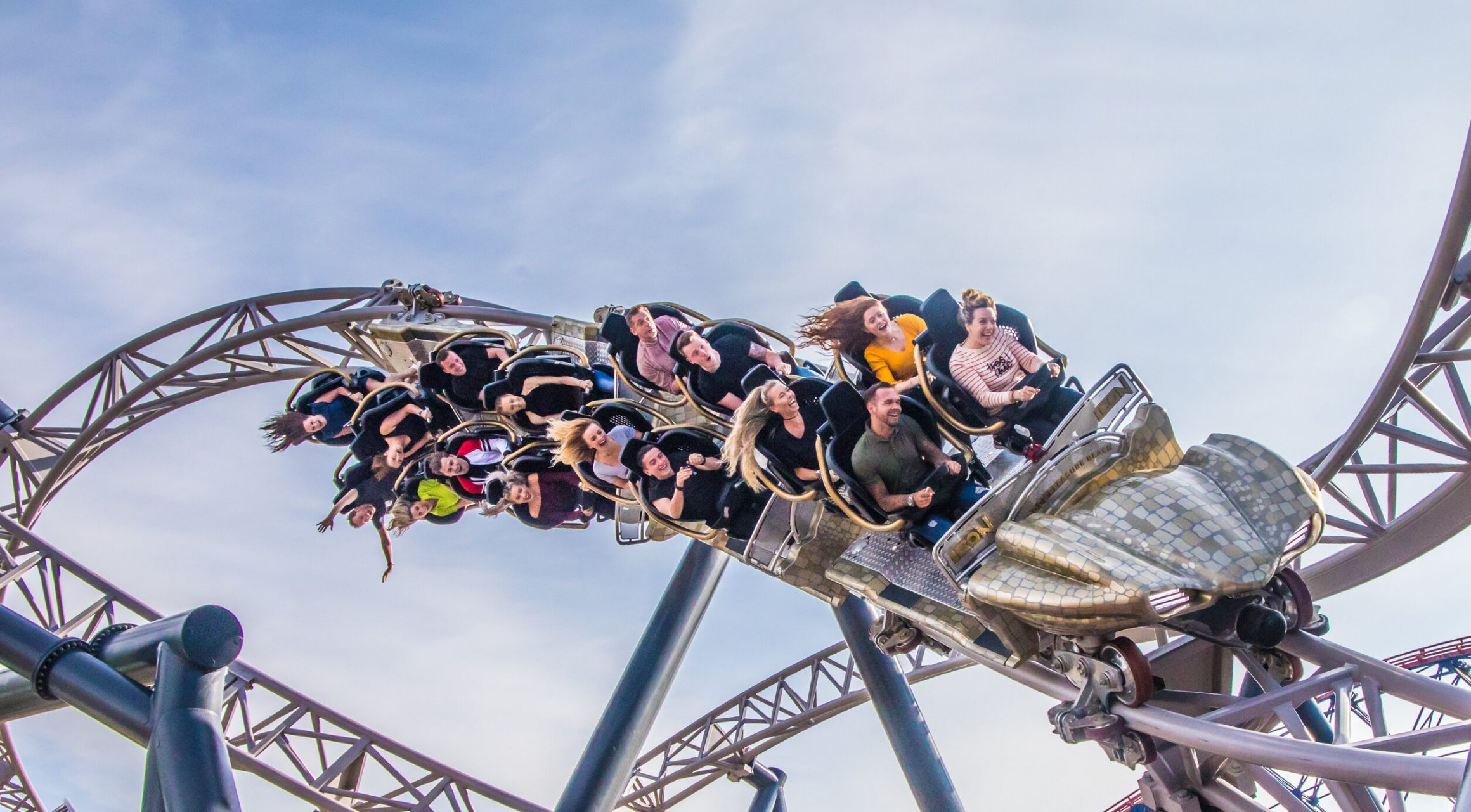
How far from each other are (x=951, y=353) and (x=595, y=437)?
2155 millimetres

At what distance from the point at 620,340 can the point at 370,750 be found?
3878mm

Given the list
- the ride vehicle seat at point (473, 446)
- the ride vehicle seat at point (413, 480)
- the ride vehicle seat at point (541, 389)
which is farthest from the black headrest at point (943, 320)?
the ride vehicle seat at point (413, 480)

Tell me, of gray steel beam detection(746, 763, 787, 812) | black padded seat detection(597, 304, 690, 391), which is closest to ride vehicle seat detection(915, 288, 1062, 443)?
black padded seat detection(597, 304, 690, 391)

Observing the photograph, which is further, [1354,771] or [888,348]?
[888,348]

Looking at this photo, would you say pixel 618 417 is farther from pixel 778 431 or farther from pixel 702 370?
pixel 778 431

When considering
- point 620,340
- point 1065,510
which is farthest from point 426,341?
point 1065,510

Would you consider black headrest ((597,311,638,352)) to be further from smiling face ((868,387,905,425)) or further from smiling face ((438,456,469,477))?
smiling face ((868,387,905,425))

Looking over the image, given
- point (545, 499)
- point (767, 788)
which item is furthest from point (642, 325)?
point (767, 788)

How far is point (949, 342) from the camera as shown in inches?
213

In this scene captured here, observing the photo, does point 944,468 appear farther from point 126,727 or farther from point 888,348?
Result: point 126,727

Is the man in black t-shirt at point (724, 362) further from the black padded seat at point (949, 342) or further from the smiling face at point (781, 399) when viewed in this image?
the black padded seat at point (949, 342)

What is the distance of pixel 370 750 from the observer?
338 inches

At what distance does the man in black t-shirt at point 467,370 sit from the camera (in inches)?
301

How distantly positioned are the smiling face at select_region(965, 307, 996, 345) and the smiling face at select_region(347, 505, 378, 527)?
175 inches
